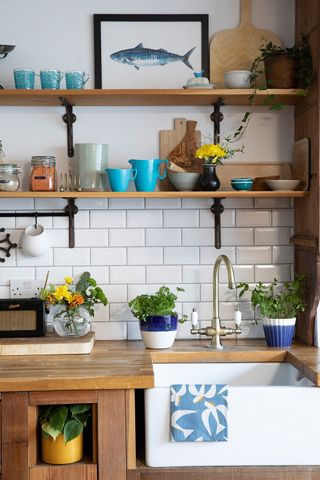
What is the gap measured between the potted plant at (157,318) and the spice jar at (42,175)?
65cm

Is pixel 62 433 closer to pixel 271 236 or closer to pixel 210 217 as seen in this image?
pixel 210 217

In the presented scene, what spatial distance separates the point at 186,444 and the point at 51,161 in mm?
1397

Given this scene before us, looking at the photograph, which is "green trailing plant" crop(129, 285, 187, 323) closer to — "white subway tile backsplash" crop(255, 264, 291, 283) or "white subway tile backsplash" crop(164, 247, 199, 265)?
"white subway tile backsplash" crop(164, 247, 199, 265)

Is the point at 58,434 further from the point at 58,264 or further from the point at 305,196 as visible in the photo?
the point at 305,196

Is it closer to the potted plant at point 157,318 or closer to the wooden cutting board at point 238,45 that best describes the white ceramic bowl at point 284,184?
the wooden cutting board at point 238,45

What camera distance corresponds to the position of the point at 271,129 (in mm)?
3217

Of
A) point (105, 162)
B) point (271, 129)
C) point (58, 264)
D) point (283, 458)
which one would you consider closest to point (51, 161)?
point (105, 162)

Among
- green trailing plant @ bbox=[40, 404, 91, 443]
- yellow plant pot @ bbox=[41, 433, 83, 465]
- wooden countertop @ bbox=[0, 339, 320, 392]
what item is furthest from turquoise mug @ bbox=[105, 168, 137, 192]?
yellow plant pot @ bbox=[41, 433, 83, 465]

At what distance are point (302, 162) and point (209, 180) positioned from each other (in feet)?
1.46

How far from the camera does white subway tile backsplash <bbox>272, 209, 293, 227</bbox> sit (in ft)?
10.6

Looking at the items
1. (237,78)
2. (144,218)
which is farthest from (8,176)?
(237,78)

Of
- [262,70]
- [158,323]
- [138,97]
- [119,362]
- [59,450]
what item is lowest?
[59,450]

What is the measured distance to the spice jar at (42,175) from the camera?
298cm

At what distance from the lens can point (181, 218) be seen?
126 inches
